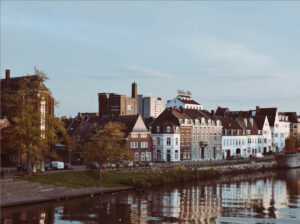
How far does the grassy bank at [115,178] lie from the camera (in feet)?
182

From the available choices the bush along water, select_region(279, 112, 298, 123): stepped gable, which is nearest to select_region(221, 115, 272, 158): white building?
the bush along water

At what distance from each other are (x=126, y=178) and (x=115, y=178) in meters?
1.67

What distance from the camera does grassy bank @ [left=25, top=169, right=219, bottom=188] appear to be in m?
55.6

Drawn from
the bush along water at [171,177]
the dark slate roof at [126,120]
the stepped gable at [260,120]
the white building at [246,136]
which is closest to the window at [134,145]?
the dark slate roof at [126,120]

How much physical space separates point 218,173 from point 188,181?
13942 mm

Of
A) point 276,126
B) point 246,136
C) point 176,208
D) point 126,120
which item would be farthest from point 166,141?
point 276,126

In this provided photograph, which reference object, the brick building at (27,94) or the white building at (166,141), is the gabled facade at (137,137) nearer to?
the white building at (166,141)

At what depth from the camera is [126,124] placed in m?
88.1

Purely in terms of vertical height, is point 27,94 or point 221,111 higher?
point 221,111

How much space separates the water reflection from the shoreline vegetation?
291 centimetres

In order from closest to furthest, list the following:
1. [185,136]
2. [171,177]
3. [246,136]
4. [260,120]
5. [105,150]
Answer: [105,150] < [171,177] < [185,136] < [246,136] < [260,120]

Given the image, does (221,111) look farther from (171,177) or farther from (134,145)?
(171,177)

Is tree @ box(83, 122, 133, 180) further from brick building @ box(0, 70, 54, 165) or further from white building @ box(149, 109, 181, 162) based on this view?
white building @ box(149, 109, 181, 162)

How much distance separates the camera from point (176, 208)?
46.9 metres
